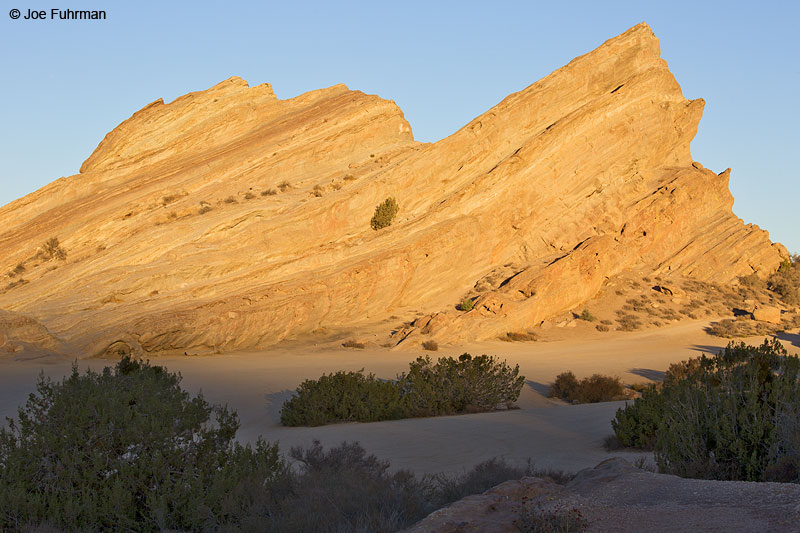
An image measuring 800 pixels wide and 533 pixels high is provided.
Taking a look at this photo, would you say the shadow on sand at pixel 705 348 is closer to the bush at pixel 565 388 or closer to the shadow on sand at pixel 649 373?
the shadow on sand at pixel 649 373

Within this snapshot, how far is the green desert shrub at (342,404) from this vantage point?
41.0 ft

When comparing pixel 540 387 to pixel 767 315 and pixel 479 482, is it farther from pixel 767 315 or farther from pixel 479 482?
pixel 767 315

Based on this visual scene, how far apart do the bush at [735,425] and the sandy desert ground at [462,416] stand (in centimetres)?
209

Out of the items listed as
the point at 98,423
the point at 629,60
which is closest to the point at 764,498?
the point at 98,423

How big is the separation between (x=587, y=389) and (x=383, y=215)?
13276 mm

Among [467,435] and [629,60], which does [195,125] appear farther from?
[467,435]

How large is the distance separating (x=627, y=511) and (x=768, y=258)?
32516mm

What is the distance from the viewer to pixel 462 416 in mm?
12984

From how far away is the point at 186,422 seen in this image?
6492 mm

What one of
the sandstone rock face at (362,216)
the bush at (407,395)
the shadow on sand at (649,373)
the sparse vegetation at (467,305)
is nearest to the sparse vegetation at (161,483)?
the bush at (407,395)

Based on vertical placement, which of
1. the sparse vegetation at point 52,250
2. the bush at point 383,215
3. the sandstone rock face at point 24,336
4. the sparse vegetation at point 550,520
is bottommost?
the sparse vegetation at point 550,520

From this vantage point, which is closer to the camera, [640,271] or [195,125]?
[640,271]

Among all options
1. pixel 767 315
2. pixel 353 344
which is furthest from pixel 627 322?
pixel 353 344

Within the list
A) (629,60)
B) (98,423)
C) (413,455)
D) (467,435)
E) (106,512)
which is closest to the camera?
(106,512)
